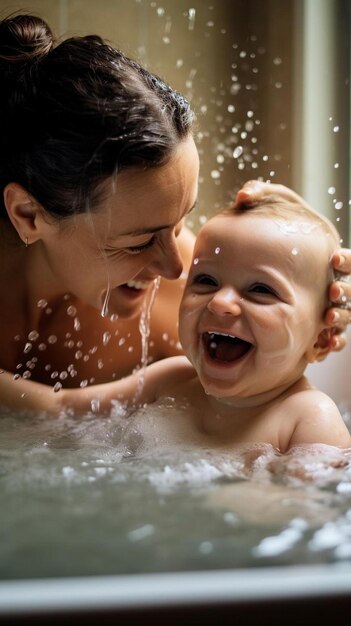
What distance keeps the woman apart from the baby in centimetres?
6

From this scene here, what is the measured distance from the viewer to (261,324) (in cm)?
137

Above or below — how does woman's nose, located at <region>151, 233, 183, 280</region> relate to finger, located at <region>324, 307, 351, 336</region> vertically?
above

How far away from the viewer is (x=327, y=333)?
1.50 meters

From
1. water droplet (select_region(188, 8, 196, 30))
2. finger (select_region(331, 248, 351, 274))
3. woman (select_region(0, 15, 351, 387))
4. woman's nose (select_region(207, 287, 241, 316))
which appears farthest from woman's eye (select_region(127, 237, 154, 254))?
water droplet (select_region(188, 8, 196, 30))

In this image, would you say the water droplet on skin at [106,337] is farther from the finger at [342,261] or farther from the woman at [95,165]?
the finger at [342,261]

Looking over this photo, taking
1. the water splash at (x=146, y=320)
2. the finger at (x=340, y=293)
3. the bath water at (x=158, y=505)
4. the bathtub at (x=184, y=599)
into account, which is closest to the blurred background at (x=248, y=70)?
the water splash at (x=146, y=320)

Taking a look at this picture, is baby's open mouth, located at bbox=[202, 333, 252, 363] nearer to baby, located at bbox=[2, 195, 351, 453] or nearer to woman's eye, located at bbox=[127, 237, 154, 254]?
baby, located at bbox=[2, 195, 351, 453]

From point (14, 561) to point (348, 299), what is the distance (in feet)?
2.86

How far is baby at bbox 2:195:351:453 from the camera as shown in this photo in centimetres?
138

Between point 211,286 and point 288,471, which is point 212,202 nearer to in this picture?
point 211,286

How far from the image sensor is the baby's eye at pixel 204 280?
1.45m

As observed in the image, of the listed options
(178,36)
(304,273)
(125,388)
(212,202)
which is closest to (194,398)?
(125,388)

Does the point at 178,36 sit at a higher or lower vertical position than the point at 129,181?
higher

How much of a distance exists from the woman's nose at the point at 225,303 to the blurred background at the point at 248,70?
3.89 ft
